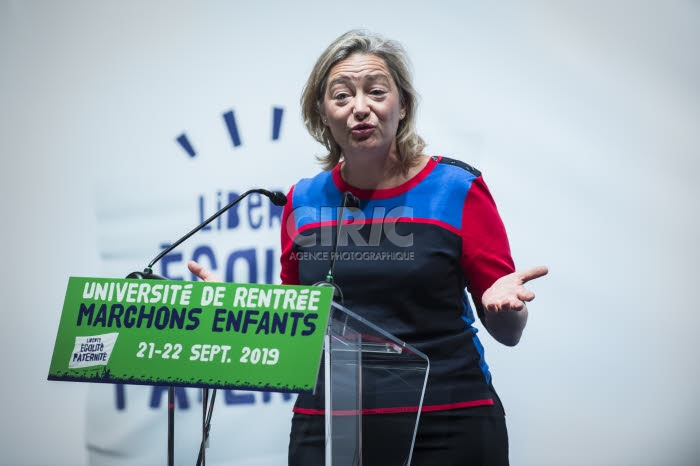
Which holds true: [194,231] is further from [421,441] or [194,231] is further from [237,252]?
[237,252]

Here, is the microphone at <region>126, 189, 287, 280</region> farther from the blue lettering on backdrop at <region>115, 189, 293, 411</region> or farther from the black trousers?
the blue lettering on backdrop at <region>115, 189, 293, 411</region>

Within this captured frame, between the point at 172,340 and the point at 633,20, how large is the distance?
198 centimetres

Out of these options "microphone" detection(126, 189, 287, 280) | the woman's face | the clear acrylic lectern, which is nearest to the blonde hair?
the woman's face

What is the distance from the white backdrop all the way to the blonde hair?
0.63 meters

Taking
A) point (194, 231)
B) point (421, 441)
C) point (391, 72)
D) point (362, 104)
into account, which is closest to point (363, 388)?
point (421, 441)

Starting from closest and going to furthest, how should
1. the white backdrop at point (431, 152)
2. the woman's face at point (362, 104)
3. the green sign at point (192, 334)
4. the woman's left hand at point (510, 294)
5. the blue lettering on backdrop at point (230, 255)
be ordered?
the green sign at point (192, 334), the woman's left hand at point (510, 294), the woman's face at point (362, 104), the white backdrop at point (431, 152), the blue lettering on backdrop at point (230, 255)

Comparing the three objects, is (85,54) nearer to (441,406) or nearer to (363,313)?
(363,313)

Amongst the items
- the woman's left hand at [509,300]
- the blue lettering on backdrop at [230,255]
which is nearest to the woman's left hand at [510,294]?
the woman's left hand at [509,300]

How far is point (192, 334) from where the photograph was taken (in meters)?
1.20

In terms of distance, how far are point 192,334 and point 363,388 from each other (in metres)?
0.31

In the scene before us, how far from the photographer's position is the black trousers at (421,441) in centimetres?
120

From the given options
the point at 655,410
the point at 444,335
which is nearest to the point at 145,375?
the point at 444,335

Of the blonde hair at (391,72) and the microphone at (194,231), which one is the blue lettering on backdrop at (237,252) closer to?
the blonde hair at (391,72)

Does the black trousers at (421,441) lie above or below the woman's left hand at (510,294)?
below
